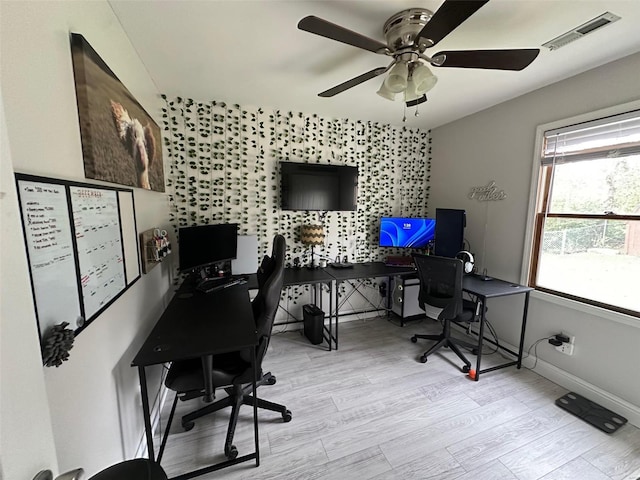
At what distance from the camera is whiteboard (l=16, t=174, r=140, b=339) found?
0.72m

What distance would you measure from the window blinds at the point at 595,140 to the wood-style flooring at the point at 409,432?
1.95 m

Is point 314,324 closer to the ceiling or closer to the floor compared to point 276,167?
closer to the floor

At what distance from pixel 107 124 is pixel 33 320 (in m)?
1.12

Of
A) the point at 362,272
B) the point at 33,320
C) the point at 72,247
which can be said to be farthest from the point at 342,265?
the point at 33,320

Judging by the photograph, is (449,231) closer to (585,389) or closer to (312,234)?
(312,234)

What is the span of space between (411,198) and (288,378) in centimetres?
277

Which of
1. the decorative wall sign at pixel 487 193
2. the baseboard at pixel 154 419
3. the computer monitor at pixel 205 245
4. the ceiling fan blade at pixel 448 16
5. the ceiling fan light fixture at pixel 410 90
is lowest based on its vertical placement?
the baseboard at pixel 154 419

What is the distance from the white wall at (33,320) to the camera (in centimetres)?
40

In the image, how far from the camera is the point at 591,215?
205cm

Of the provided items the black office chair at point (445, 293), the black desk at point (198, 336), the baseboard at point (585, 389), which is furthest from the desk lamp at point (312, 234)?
the baseboard at point (585, 389)

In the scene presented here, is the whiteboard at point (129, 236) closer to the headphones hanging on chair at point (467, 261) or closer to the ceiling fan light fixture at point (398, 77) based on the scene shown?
the ceiling fan light fixture at point (398, 77)

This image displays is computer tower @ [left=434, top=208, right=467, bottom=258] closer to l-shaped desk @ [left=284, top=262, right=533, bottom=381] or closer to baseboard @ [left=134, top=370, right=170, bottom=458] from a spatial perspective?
l-shaped desk @ [left=284, top=262, right=533, bottom=381]

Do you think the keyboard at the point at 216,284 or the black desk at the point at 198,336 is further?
the keyboard at the point at 216,284

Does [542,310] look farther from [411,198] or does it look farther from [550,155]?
[411,198]
